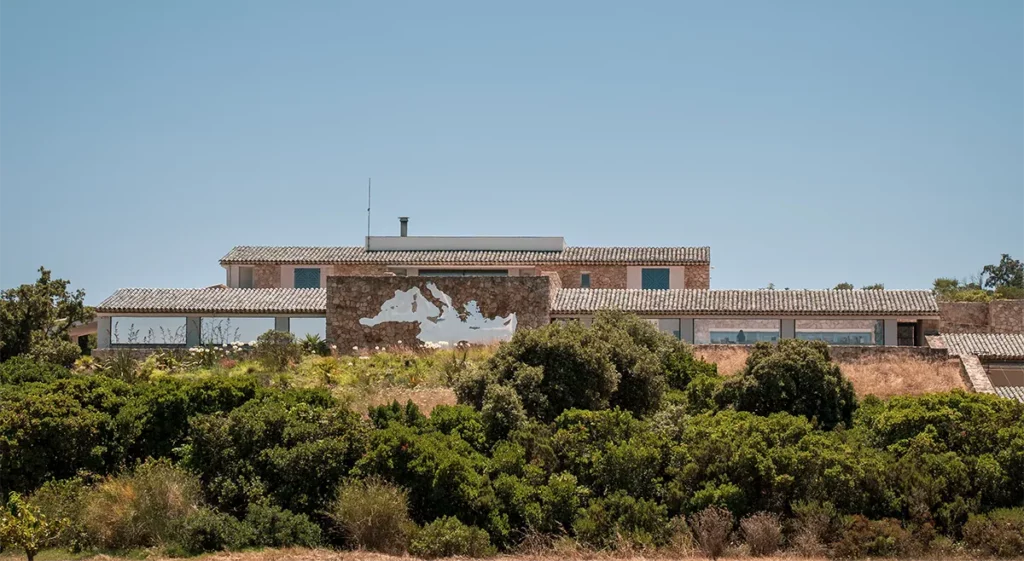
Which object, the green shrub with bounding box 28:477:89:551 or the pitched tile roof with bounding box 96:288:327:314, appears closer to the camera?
the green shrub with bounding box 28:477:89:551

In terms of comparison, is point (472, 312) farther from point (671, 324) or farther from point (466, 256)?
point (466, 256)

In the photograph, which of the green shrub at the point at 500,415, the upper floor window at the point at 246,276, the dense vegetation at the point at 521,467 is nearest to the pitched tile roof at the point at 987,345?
the dense vegetation at the point at 521,467

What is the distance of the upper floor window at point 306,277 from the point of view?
43781 mm

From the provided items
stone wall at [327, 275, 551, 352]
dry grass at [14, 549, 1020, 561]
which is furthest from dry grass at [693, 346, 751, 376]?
dry grass at [14, 549, 1020, 561]

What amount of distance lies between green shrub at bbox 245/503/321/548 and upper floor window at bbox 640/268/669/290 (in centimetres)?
2855

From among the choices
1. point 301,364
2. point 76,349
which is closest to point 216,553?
point 301,364

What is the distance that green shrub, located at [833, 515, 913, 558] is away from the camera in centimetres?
1389

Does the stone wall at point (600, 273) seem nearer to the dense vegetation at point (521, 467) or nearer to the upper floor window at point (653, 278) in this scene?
the upper floor window at point (653, 278)

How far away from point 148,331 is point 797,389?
23.0 metres

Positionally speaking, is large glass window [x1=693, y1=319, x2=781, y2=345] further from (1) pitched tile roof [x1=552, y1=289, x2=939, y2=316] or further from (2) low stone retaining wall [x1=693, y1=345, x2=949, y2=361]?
(2) low stone retaining wall [x1=693, y1=345, x2=949, y2=361]

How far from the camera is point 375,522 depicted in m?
14.4

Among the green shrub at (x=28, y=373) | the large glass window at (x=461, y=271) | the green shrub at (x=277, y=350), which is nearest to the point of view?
the green shrub at (x=28, y=373)

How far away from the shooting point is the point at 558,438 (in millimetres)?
16000

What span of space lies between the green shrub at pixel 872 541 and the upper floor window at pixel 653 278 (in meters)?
28.2
